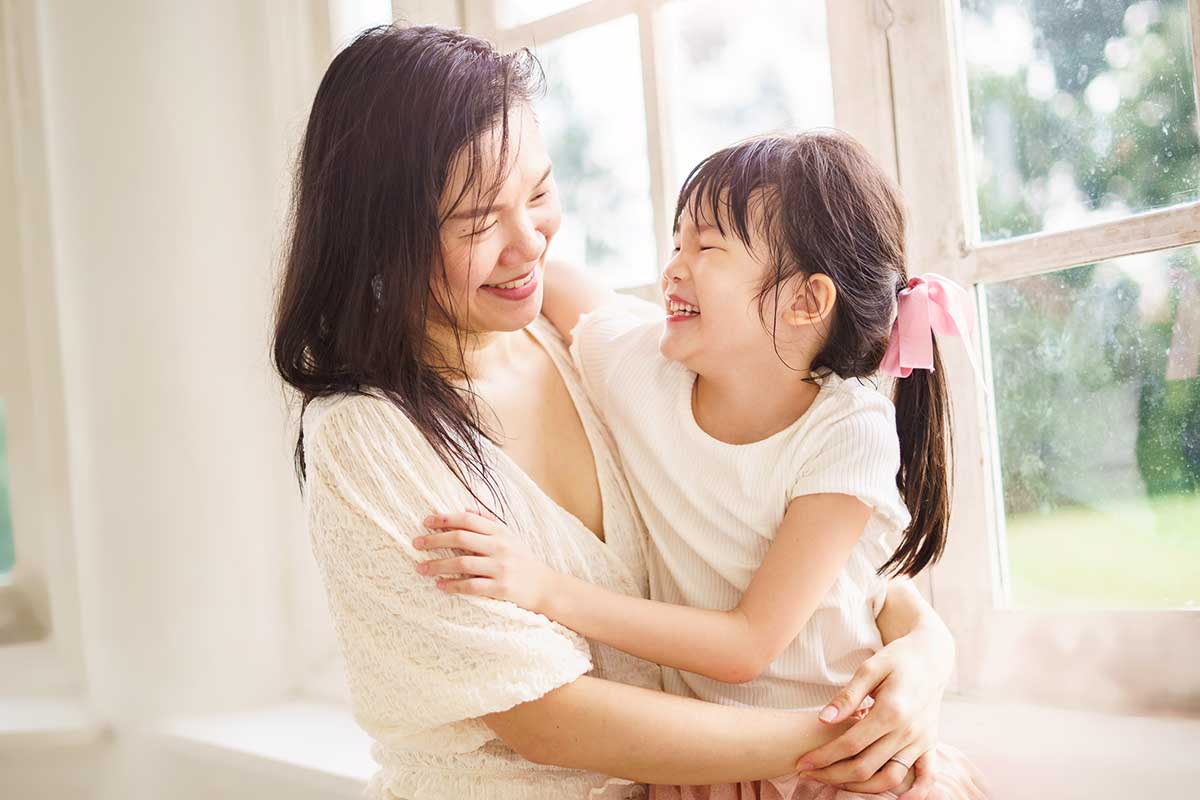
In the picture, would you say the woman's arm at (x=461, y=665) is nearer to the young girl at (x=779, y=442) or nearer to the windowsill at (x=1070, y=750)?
the young girl at (x=779, y=442)

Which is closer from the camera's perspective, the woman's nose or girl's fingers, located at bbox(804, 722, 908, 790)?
girl's fingers, located at bbox(804, 722, 908, 790)

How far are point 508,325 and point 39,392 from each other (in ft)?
5.47

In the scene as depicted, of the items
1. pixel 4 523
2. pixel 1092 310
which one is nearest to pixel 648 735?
pixel 1092 310

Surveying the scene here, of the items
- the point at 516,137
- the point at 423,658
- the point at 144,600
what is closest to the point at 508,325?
the point at 516,137

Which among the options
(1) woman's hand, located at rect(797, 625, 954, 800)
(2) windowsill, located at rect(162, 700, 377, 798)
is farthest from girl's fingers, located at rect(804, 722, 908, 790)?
(2) windowsill, located at rect(162, 700, 377, 798)

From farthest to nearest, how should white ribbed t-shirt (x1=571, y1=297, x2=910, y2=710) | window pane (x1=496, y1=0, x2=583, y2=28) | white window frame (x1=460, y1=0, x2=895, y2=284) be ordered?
window pane (x1=496, y1=0, x2=583, y2=28), white window frame (x1=460, y1=0, x2=895, y2=284), white ribbed t-shirt (x1=571, y1=297, x2=910, y2=710)

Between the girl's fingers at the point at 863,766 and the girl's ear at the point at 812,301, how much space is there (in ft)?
1.39

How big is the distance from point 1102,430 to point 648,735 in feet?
2.46

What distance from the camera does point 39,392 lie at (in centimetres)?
238

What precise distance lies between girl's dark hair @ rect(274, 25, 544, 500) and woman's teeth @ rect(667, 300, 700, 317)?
24cm

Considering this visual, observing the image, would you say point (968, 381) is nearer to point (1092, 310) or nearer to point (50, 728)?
point (1092, 310)

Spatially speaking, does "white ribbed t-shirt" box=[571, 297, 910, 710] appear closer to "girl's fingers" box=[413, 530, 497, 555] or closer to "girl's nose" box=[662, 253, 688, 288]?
"girl's nose" box=[662, 253, 688, 288]

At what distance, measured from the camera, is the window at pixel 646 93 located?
166 cm

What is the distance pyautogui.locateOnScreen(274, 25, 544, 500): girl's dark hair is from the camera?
3.67 ft
